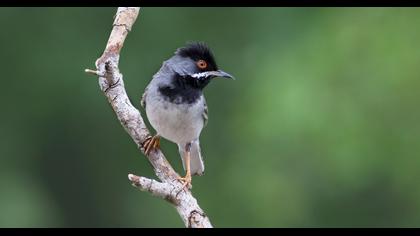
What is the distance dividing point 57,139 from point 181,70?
8.66 m

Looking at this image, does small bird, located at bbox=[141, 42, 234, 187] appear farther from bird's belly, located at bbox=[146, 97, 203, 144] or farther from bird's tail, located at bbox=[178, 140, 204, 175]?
bird's tail, located at bbox=[178, 140, 204, 175]

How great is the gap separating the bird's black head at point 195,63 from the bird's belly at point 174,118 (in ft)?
0.75

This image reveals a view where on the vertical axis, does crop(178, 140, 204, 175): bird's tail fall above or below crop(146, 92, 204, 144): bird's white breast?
below

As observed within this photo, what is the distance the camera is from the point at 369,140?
1221 centimetres

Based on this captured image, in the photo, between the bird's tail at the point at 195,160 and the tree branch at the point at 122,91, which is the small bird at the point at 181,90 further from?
the tree branch at the point at 122,91

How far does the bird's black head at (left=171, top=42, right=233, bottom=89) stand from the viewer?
24.9ft

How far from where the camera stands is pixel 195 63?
7609 mm

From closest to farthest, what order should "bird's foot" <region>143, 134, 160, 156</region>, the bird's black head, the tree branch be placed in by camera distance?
the tree branch, "bird's foot" <region>143, 134, 160, 156</region>, the bird's black head

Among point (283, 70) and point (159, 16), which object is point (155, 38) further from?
point (283, 70)

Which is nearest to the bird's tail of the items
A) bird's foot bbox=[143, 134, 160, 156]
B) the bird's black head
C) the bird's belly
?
the bird's belly

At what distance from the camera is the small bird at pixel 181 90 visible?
300 inches

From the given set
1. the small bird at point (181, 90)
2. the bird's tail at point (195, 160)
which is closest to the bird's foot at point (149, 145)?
the small bird at point (181, 90)

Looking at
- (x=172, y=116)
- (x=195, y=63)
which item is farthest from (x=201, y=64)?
(x=172, y=116)

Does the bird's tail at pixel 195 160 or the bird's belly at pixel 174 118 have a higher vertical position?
the bird's belly at pixel 174 118
